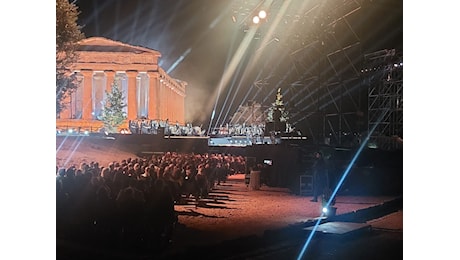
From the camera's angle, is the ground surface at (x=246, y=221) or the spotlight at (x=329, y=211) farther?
the spotlight at (x=329, y=211)

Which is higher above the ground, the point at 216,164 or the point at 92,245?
the point at 216,164

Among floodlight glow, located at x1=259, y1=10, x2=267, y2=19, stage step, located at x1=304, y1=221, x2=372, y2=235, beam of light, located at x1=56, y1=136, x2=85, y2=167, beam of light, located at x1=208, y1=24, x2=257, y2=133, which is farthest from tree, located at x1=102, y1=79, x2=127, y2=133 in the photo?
stage step, located at x1=304, y1=221, x2=372, y2=235

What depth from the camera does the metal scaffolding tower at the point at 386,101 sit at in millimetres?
2363

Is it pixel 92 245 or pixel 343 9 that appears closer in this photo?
pixel 92 245

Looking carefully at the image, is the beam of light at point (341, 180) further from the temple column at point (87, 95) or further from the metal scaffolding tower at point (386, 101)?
the temple column at point (87, 95)

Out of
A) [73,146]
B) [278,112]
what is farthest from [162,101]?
[278,112]

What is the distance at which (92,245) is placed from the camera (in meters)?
2.05

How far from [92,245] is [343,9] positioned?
1.57 metres

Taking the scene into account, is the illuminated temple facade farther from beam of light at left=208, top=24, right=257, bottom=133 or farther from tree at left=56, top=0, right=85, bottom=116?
beam of light at left=208, top=24, right=257, bottom=133

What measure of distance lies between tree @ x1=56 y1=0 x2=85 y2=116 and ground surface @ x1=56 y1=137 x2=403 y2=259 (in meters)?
0.22

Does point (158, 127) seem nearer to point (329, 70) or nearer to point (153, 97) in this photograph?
point (153, 97)

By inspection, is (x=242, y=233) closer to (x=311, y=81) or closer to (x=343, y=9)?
(x=311, y=81)

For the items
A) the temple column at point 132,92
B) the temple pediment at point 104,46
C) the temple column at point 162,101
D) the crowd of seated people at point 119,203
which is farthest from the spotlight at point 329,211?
the temple pediment at point 104,46
